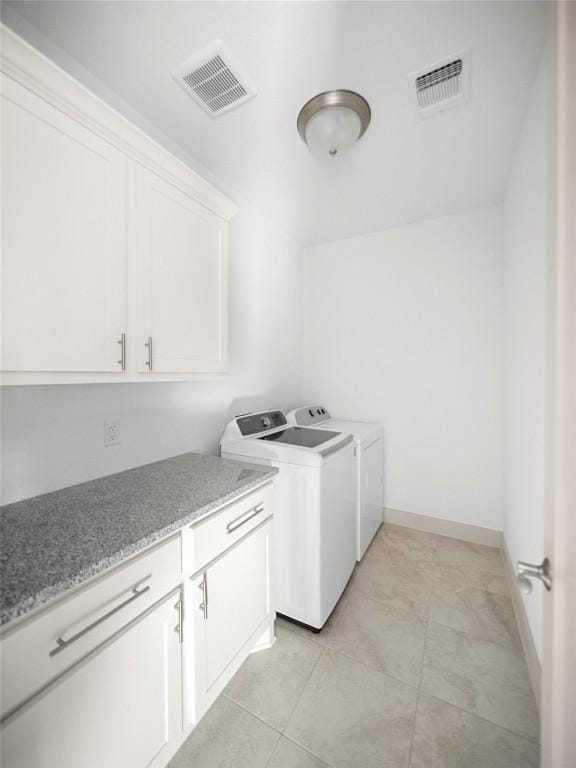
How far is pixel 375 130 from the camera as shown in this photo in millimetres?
1612

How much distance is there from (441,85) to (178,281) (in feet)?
4.76

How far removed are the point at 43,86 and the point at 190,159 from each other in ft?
3.45

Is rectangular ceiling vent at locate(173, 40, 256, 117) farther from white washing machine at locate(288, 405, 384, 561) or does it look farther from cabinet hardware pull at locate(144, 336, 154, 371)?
white washing machine at locate(288, 405, 384, 561)

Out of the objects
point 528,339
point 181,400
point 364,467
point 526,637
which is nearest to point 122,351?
point 181,400

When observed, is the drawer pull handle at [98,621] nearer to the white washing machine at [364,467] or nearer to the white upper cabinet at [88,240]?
the white upper cabinet at [88,240]

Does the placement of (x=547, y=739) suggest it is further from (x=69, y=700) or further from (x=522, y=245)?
(x=522, y=245)

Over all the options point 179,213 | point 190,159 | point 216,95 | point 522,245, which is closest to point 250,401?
point 179,213

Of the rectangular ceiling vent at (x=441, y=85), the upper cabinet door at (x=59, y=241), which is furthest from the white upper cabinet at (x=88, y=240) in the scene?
the rectangular ceiling vent at (x=441, y=85)

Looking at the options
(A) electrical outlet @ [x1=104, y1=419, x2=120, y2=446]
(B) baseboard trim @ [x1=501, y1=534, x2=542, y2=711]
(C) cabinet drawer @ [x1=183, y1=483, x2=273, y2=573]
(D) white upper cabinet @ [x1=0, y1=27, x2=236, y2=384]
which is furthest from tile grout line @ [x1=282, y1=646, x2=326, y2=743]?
(D) white upper cabinet @ [x1=0, y1=27, x2=236, y2=384]

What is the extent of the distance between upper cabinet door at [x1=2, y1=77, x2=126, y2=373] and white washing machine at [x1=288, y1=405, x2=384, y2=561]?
1.62 metres

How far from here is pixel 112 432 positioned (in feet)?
4.73

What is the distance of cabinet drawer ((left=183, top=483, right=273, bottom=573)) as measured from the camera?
109cm

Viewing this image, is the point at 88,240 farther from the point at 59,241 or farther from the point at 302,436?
the point at 302,436

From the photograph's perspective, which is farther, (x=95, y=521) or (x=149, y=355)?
(x=149, y=355)
